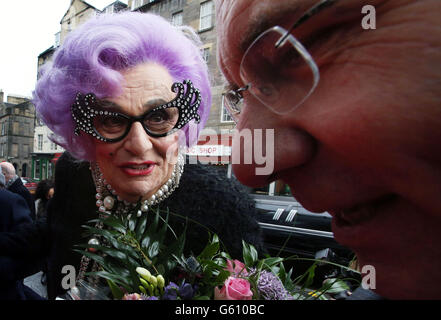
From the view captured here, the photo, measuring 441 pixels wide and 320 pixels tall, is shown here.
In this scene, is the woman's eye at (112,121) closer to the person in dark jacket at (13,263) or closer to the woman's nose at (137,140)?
the woman's nose at (137,140)

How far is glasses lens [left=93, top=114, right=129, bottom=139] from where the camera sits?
1217mm

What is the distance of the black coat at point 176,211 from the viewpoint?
1292mm

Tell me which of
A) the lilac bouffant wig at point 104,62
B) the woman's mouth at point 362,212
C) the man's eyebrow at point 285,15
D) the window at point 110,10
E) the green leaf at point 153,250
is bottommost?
the green leaf at point 153,250

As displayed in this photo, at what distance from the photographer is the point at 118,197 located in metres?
1.36

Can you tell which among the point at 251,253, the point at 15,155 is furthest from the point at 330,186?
the point at 15,155

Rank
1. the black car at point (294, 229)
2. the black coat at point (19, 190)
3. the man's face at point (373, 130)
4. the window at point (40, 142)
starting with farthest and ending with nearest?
the window at point (40, 142)
the black coat at point (19, 190)
the black car at point (294, 229)
the man's face at point (373, 130)

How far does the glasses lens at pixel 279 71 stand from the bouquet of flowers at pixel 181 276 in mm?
410

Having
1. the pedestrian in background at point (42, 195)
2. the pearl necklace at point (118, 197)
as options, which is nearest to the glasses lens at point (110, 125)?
the pearl necklace at point (118, 197)

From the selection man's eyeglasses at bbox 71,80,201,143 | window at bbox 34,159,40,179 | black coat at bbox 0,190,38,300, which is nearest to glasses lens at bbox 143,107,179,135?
man's eyeglasses at bbox 71,80,201,143

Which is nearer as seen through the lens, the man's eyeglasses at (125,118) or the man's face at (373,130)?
the man's face at (373,130)

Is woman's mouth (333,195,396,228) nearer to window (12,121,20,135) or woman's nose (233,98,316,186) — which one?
woman's nose (233,98,316,186)

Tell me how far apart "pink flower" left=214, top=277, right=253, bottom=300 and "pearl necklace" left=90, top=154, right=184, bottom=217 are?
78cm

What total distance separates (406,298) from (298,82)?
360 millimetres

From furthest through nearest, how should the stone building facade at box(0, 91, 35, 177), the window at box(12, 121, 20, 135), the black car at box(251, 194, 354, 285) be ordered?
the window at box(12, 121, 20, 135) → the stone building facade at box(0, 91, 35, 177) → the black car at box(251, 194, 354, 285)
